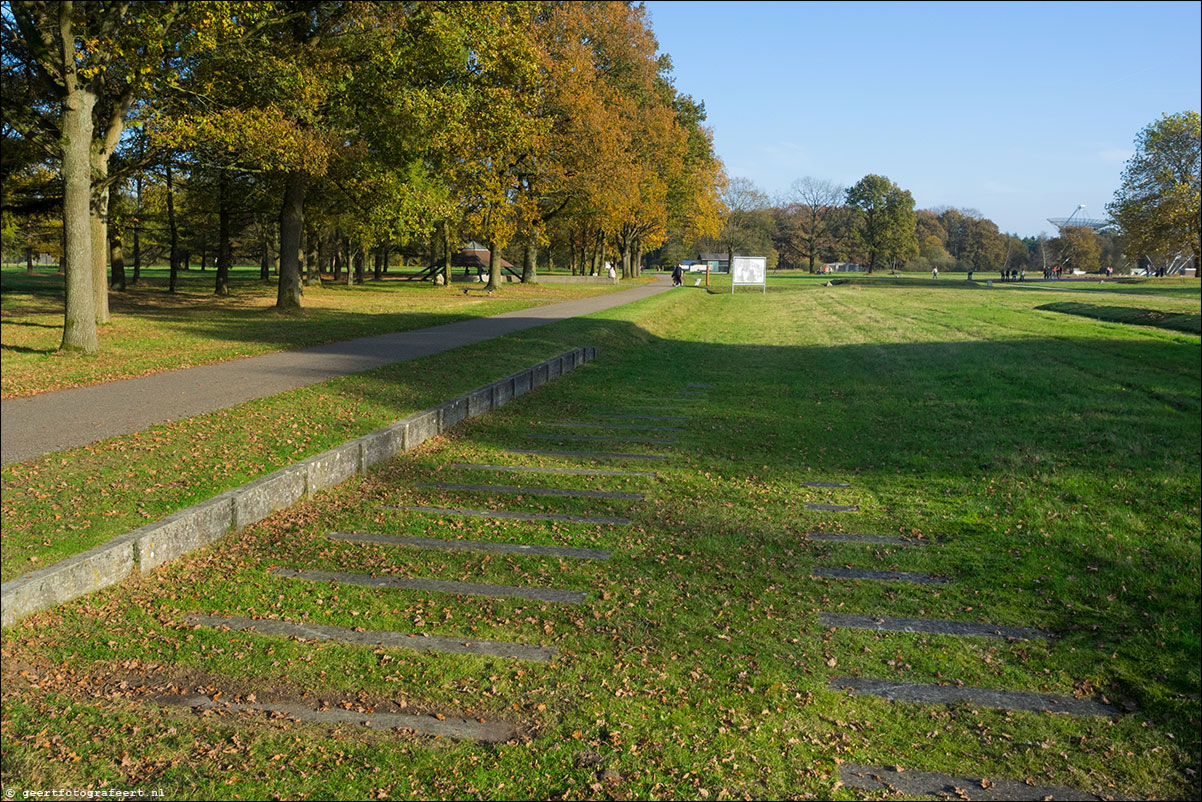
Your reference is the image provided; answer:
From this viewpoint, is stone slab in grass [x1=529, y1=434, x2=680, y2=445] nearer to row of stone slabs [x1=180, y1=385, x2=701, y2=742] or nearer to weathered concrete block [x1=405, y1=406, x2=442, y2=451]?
weathered concrete block [x1=405, y1=406, x2=442, y2=451]

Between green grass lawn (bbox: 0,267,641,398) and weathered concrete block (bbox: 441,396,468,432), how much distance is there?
12.8 ft

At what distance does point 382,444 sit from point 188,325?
1142 cm

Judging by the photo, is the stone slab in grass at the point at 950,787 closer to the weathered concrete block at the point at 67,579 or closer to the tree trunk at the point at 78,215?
the weathered concrete block at the point at 67,579

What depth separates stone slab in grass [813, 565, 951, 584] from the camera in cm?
565

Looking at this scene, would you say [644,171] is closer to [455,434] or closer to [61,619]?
[455,434]

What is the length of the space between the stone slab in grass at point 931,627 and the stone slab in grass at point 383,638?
1761 mm

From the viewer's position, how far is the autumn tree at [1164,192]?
3147cm

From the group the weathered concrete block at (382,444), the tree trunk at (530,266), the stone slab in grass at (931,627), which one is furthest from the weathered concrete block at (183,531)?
the tree trunk at (530,266)

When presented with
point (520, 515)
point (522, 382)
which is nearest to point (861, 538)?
point (520, 515)

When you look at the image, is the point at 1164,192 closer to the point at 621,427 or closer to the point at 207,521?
the point at 621,427

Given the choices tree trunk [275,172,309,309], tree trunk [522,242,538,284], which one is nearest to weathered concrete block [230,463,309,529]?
tree trunk [275,172,309,309]

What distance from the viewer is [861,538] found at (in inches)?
257

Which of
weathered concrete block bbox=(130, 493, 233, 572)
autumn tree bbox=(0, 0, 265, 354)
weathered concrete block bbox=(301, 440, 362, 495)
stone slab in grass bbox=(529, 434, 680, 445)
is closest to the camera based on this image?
weathered concrete block bbox=(130, 493, 233, 572)

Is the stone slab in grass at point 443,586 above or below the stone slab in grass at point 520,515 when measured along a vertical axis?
below
